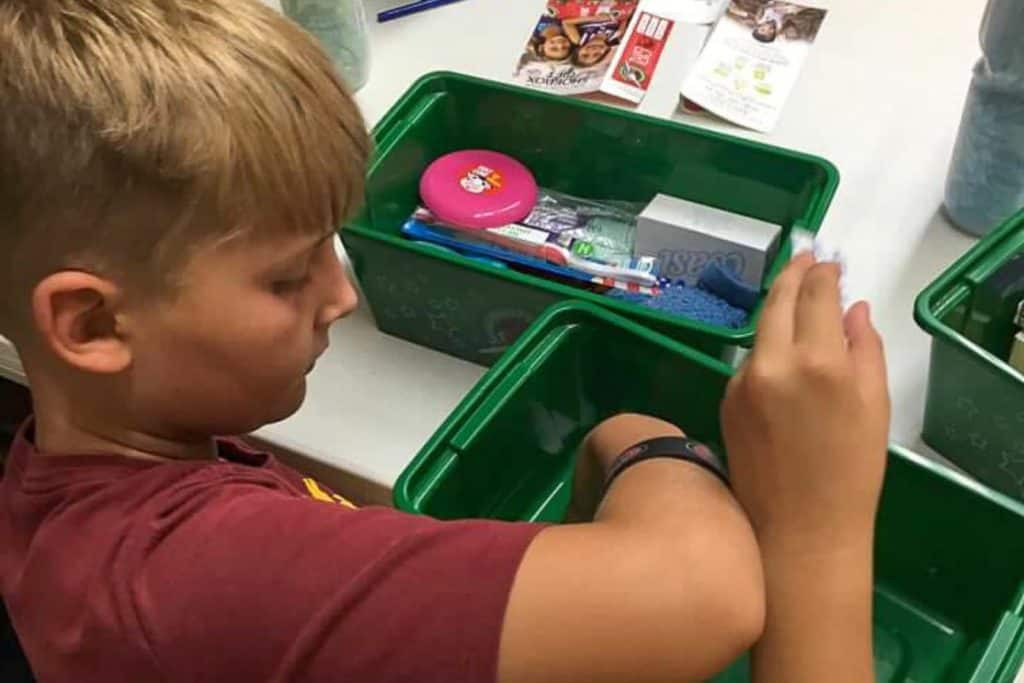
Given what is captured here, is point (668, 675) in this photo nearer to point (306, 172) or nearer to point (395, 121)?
point (306, 172)

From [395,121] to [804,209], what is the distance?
293 millimetres

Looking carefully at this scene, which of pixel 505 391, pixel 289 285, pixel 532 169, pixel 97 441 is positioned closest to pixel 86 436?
pixel 97 441

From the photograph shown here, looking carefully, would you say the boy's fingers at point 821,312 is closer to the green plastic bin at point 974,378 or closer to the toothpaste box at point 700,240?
the green plastic bin at point 974,378

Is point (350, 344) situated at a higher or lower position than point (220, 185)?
lower

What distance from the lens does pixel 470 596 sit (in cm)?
48

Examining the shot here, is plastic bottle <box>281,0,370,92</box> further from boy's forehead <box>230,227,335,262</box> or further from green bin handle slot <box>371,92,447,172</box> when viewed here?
boy's forehead <box>230,227,335,262</box>

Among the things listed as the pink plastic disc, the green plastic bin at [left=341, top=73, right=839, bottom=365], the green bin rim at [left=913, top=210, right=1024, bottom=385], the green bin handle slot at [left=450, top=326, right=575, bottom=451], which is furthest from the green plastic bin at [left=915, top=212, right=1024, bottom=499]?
the pink plastic disc

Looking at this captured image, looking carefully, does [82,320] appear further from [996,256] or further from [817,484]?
[996,256]

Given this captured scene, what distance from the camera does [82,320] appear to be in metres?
0.52

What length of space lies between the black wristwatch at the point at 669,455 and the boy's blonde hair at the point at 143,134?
0.22 meters

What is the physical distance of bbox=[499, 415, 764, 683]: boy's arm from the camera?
0.48 meters

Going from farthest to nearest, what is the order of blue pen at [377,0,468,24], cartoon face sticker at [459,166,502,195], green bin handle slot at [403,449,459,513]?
blue pen at [377,0,468,24] < cartoon face sticker at [459,166,502,195] < green bin handle slot at [403,449,459,513]

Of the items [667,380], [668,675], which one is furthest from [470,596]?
[667,380]

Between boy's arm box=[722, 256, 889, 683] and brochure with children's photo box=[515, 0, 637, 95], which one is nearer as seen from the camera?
boy's arm box=[722, 256, 889, 683]
